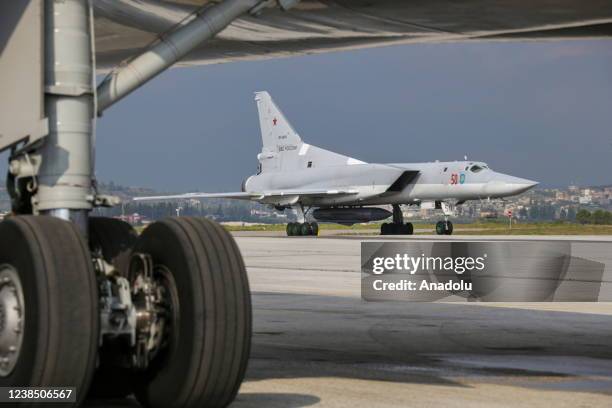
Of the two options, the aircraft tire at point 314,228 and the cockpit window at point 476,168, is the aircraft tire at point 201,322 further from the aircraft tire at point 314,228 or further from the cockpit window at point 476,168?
the aircraft tire at point 314,228

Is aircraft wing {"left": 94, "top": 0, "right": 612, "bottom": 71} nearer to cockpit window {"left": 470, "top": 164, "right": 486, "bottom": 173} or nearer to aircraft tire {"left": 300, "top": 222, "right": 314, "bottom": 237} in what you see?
cockpit window {"left": 470, "top": 164, "right": 486, "bottom": 173}

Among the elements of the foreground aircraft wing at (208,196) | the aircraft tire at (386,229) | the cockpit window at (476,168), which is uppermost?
the cockpit window at (476,168)

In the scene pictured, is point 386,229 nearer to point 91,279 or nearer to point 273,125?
point 273,125

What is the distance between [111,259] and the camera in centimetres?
563

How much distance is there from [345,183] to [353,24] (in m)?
47.7

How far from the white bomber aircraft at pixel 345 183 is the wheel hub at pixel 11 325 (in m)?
45.1

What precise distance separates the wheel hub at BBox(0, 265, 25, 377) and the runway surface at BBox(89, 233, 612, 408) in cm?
96

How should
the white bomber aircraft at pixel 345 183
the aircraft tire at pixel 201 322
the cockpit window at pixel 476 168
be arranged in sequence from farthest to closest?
the white bomber aircraft at pixel 345 183
the cockpit window at pixel 476 168
the aircraft tire at pixel 201 322

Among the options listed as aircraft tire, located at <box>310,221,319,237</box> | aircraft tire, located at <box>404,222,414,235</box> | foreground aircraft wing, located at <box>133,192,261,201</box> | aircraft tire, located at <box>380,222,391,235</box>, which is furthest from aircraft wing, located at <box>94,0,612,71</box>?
foreground aircraft wing, located at <box>133,192,261,201</box>

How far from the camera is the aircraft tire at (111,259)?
524 centimetres

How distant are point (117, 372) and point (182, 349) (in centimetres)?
62

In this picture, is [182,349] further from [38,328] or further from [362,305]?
[362,305]

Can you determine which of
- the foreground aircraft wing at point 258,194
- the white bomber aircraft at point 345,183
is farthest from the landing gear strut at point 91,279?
the foreground aircraft wing at point 258,194

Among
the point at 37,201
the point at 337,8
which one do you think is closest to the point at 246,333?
the point at 37,201
